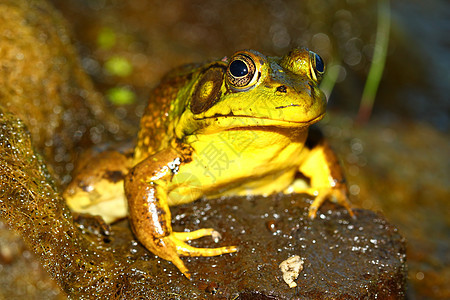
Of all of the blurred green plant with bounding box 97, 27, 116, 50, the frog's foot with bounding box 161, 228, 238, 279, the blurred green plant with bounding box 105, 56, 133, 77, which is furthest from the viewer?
the blurred green plant with bounding box 97, 27, 116, 50

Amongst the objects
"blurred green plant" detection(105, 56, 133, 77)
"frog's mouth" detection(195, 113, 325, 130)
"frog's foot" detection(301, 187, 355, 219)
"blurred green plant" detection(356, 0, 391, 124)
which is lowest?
"blurred green plant" detection(356, 0, 391, 124)

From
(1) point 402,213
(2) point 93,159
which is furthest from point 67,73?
(1) point 402,213

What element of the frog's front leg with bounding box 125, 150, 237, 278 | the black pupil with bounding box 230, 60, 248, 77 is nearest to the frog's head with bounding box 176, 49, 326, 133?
the black pupil with bounding box 230, 60, 248, 77

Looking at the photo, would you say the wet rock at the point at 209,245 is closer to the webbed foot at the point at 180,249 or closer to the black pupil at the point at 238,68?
the webbed foot at the point at 180,249

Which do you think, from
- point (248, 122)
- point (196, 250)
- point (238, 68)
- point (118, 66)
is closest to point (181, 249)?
point (196, 250)

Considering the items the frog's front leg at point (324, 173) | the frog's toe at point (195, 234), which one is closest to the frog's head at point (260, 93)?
the frog's toe at point (195, 234)

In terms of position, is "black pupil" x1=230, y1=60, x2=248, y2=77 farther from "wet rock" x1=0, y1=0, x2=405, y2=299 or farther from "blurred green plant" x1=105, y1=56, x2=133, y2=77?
"blurred green plant" x1=105, y1=56, x2=133, y2=77

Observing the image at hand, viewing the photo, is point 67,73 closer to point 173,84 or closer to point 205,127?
point 173,84
